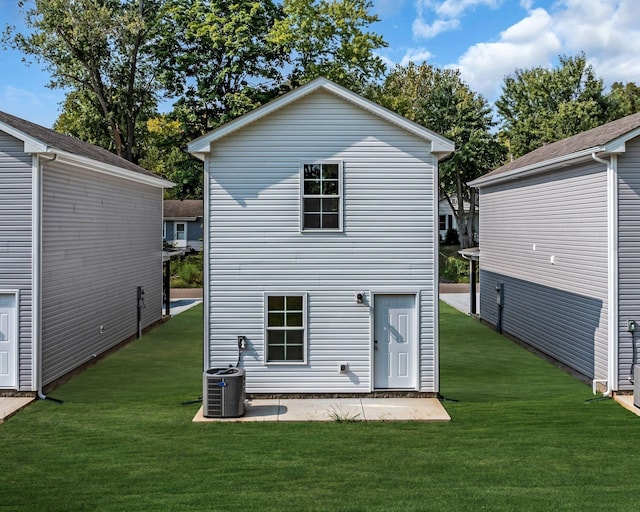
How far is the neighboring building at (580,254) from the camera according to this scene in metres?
13.5

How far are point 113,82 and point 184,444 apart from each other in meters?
33.9

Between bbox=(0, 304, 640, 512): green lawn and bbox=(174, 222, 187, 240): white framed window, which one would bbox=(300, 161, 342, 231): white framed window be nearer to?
bbox=(0, 304, 640, 512): green lawn

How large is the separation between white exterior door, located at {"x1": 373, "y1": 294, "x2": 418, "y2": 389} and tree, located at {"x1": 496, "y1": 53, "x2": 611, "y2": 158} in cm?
3507

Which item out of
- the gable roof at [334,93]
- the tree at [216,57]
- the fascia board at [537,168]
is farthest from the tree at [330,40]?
the gable roof at [334,93]

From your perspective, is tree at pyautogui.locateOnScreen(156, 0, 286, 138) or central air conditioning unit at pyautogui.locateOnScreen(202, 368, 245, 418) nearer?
central air conditioning unit at pyautogui.locateOnScreen(202, 368, 245, 418)

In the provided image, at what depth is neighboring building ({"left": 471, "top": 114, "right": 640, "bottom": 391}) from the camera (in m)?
13.5

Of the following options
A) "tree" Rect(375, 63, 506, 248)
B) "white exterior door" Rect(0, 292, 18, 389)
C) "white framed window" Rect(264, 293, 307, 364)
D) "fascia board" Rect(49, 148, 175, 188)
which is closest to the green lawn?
"white exterior door" Rect(0, 292, 18, 389)

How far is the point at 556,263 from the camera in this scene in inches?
663

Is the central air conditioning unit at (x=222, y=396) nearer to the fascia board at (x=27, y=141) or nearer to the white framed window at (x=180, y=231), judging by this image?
the fascia board at (x=27, y=141)

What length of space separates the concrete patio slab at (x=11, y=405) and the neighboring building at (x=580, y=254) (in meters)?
11.5

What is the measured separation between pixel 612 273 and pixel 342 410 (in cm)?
613

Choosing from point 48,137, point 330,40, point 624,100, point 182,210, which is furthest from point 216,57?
point 624,100

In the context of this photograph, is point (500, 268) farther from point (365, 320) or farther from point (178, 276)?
point (178, 276)

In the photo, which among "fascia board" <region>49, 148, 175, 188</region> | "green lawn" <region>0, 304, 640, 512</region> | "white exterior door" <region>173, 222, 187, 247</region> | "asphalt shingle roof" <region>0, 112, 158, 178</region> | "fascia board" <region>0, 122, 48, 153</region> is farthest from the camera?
"white exterior door" <region>173, 222, 187, 247</region>
